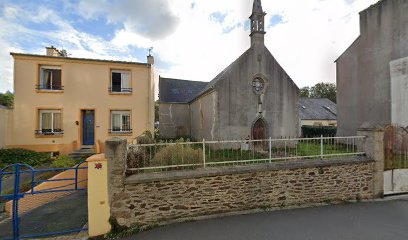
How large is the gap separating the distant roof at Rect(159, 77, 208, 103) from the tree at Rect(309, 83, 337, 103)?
44.9 meters

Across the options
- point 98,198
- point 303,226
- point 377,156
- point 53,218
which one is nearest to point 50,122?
point 53,218

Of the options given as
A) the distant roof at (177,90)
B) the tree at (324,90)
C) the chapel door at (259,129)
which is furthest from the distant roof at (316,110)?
the tree at (324,90)

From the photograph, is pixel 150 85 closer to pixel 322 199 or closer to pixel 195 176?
pixel 195 176

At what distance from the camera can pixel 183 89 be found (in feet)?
83.1

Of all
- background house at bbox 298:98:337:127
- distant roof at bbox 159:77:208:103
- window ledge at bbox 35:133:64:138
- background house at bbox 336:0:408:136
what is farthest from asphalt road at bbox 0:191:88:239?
background house at bbox 298:98:337:127

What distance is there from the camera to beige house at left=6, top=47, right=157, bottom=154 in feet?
41.2

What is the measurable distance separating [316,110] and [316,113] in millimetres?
967

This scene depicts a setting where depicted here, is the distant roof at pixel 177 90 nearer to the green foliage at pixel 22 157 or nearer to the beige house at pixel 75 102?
the beige house at pixel 75 102

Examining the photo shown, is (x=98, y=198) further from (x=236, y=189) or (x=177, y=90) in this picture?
(x=177, y=90)

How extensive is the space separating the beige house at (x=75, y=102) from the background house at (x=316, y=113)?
24.9 meters

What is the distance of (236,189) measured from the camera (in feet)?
20.2

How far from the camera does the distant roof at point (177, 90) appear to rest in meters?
23.4

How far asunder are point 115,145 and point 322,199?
696 cm

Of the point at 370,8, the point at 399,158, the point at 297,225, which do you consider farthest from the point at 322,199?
the point at 370,8
